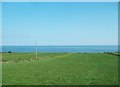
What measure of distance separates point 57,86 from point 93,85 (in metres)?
1.76

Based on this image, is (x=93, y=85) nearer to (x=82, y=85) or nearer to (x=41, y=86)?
(x=82, y=85)

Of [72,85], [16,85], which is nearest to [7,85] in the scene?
[16,85]

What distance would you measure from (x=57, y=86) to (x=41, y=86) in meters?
0.78

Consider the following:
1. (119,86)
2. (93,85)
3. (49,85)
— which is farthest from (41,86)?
(119,86)

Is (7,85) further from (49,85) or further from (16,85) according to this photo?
(49,85)

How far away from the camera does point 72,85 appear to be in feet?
47.8

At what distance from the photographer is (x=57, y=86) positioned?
1418cm

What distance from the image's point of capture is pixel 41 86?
14.3 meters

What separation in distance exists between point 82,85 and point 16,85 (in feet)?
10.6

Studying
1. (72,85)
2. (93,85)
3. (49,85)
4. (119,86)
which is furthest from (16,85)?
(119,86)

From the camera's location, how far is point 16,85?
14.7 meters

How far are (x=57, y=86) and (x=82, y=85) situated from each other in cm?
132

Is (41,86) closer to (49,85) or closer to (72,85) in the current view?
(49,85)

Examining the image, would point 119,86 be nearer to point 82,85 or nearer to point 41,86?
point 82,85
